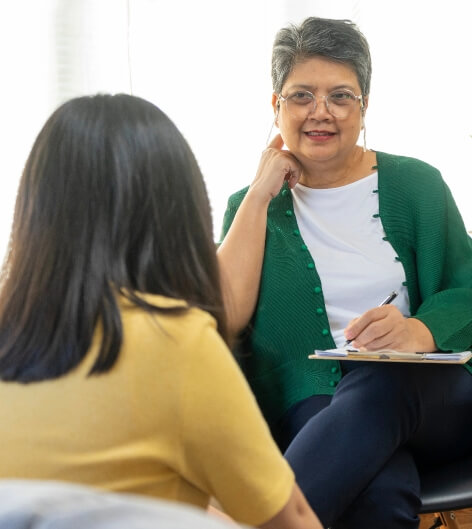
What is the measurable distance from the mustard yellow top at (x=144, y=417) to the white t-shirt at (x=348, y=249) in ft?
3.11

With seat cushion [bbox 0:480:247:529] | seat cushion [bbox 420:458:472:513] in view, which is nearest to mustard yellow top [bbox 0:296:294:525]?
seat cushion [bbox 0:480:247:529]

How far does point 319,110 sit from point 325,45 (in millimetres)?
137

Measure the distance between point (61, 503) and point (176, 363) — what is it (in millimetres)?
349

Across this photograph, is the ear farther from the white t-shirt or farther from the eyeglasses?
the white t-shirt

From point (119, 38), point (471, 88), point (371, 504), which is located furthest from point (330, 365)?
point (471, 88)

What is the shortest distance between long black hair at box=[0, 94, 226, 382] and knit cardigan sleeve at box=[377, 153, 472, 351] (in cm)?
90

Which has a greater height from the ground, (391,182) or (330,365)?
(391,182)

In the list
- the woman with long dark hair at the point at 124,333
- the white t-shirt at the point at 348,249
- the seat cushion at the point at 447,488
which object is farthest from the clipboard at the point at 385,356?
the woman with long dark hair at the point at 124,333

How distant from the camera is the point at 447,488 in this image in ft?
5.00

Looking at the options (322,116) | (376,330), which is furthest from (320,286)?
(322,116)

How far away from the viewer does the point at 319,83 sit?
1896 millimetres

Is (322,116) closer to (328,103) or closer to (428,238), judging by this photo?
(328,103)

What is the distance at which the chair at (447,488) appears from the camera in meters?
1.50

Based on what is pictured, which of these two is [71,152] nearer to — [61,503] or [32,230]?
[32,230]
